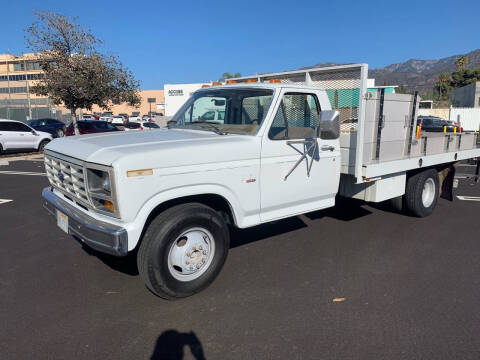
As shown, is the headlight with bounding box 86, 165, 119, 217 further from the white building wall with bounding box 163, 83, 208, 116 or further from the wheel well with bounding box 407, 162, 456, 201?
the white building wall with bounding box 163, 83, 208, 116

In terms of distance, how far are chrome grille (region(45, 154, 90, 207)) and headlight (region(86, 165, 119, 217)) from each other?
0.10 meters

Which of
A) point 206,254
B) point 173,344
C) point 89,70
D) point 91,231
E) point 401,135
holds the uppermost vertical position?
point 89,70

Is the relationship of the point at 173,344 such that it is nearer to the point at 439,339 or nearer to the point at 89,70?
the point at 439,339

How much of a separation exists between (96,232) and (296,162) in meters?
2.18

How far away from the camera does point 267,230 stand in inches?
223

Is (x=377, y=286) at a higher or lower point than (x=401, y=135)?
lower

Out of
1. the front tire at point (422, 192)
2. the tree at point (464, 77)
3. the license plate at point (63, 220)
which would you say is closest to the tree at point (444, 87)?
the tree at point (464, 77)

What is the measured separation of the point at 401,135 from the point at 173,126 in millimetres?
A: 3259

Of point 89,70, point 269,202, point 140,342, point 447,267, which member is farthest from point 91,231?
point 89,70

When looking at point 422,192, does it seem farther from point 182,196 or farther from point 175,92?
point 175,92

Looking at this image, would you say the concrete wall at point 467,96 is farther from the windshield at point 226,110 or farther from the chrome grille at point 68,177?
the chrome grille at point 68,177

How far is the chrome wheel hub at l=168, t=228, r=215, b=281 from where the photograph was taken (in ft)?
11.4

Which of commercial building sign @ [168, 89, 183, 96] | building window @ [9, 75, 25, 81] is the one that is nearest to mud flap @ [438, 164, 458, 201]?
commercial building sign @ [168, 89, 183, 96]

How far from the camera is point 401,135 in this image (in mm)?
5332
